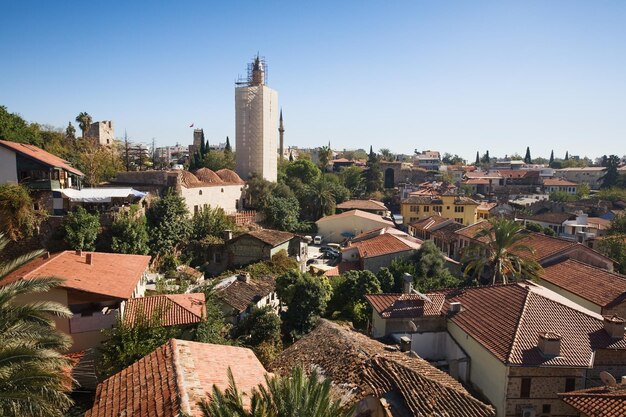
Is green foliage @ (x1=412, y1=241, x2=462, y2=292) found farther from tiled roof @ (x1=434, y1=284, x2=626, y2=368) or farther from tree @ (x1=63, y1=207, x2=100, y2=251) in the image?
tree @ (x1=63, y1=207, x2=100, y2=251)

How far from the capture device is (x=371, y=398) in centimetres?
1215

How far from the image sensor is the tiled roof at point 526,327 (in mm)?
14391

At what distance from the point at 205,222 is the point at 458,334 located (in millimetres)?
22409

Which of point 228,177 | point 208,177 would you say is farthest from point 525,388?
point 228,177

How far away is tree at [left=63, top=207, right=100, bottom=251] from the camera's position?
24859 millimetres

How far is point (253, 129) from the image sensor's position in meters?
54.5

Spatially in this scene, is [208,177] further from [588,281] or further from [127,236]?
[588,281]

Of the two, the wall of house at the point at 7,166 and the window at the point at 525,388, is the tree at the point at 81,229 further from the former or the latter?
the window at the point at 525,388

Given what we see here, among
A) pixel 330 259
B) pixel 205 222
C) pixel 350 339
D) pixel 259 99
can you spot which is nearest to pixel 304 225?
pixel 330 259

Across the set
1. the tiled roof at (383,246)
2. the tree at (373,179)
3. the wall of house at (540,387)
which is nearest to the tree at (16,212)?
the tiled roof at (383,246)

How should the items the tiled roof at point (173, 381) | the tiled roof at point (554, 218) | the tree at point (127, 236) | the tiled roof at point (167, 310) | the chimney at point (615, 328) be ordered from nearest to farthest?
the tiled roof at point (173, 381) → the tiled roof at point (167, 310) → the chimney at point (615, 328) → the tree at point (127, 236) → the tiled roof at point (554, 218)

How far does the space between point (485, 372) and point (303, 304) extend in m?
9.44

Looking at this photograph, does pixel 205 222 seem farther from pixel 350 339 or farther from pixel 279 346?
pixel 350 339

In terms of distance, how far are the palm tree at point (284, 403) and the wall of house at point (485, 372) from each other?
31.7ft
